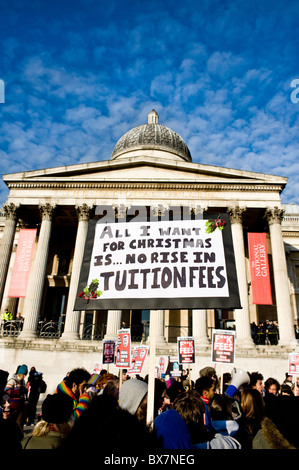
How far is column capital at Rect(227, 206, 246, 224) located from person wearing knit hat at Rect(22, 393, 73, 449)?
19.6 metres

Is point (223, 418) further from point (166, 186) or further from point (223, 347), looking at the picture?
point (166, 186)

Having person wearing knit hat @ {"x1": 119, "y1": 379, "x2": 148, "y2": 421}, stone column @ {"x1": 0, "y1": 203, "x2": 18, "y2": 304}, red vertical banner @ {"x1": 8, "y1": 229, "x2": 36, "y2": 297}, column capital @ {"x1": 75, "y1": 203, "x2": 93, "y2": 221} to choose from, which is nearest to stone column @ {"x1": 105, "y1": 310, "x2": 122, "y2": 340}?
red vertical banner @ {"x1": 8, "y1": 229, "x2": 36, "y2": 297}

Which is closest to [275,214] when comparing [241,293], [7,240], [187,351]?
[241,293]

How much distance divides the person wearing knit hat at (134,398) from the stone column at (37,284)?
17569 millimetres

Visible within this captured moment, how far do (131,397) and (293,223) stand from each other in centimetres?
2937

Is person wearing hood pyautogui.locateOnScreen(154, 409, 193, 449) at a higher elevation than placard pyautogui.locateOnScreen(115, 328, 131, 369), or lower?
lower

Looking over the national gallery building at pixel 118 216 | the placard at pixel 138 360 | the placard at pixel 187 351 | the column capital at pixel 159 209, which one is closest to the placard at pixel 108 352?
the placard at pixel 138 360

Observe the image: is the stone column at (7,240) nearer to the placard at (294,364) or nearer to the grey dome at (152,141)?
the grey dome at (152,141)

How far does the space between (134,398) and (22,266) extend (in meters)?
18.7

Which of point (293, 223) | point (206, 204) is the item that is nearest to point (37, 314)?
point (206, 204)

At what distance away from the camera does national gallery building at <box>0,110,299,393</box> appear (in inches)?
714

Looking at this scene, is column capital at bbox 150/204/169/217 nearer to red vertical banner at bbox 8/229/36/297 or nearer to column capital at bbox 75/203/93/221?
column capital at bbox 75/203/93/221

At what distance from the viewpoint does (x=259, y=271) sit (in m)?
19.8

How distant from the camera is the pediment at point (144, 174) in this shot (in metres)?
21.9
